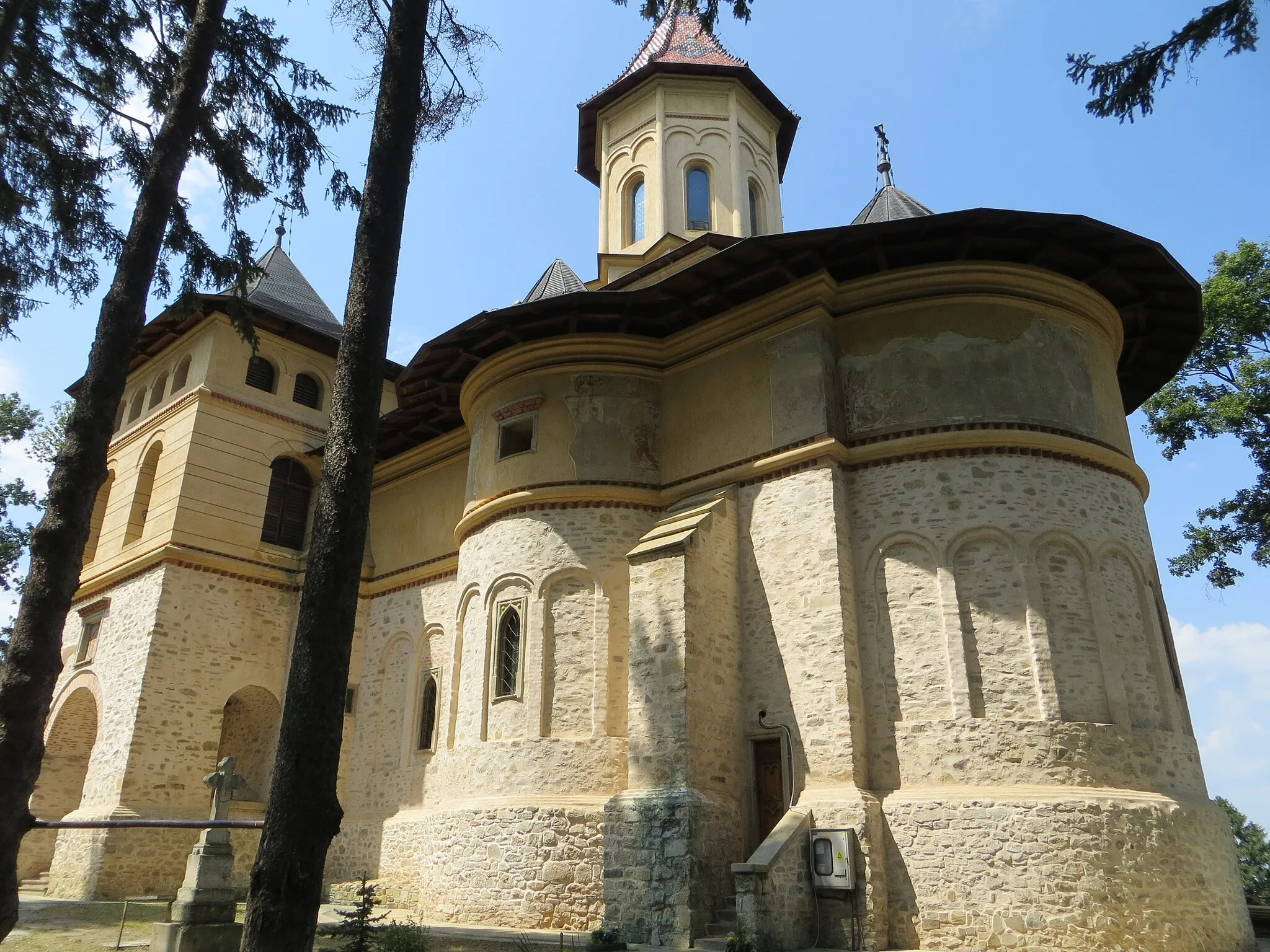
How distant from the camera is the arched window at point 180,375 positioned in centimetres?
1991

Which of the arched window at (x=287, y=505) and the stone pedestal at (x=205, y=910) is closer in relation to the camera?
the stone pedestal at (x=205, y=910)

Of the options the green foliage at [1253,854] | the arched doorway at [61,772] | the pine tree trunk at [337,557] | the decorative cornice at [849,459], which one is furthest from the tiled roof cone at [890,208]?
the green foliage at [1253,854]

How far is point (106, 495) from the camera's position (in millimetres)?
21359

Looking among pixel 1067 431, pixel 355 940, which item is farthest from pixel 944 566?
pixel 355 940

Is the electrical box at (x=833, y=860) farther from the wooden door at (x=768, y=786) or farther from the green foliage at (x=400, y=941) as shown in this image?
the green foliage at (x=400, y=941)

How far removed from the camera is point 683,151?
69.5ft

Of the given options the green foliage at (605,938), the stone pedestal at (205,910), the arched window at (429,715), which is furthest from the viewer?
the arched window at (429,715)

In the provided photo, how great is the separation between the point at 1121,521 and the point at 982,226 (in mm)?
4078

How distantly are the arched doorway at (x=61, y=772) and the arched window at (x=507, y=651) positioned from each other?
9.88 metres

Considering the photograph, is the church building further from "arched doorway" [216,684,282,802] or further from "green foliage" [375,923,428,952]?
"green foliage" [375,923,428,952]

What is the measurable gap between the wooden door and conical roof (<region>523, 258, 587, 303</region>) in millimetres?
8280

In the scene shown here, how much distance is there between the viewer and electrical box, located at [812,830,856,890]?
32.5 ft

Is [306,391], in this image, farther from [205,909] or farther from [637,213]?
[205,909]

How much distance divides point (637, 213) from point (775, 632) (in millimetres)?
12642
